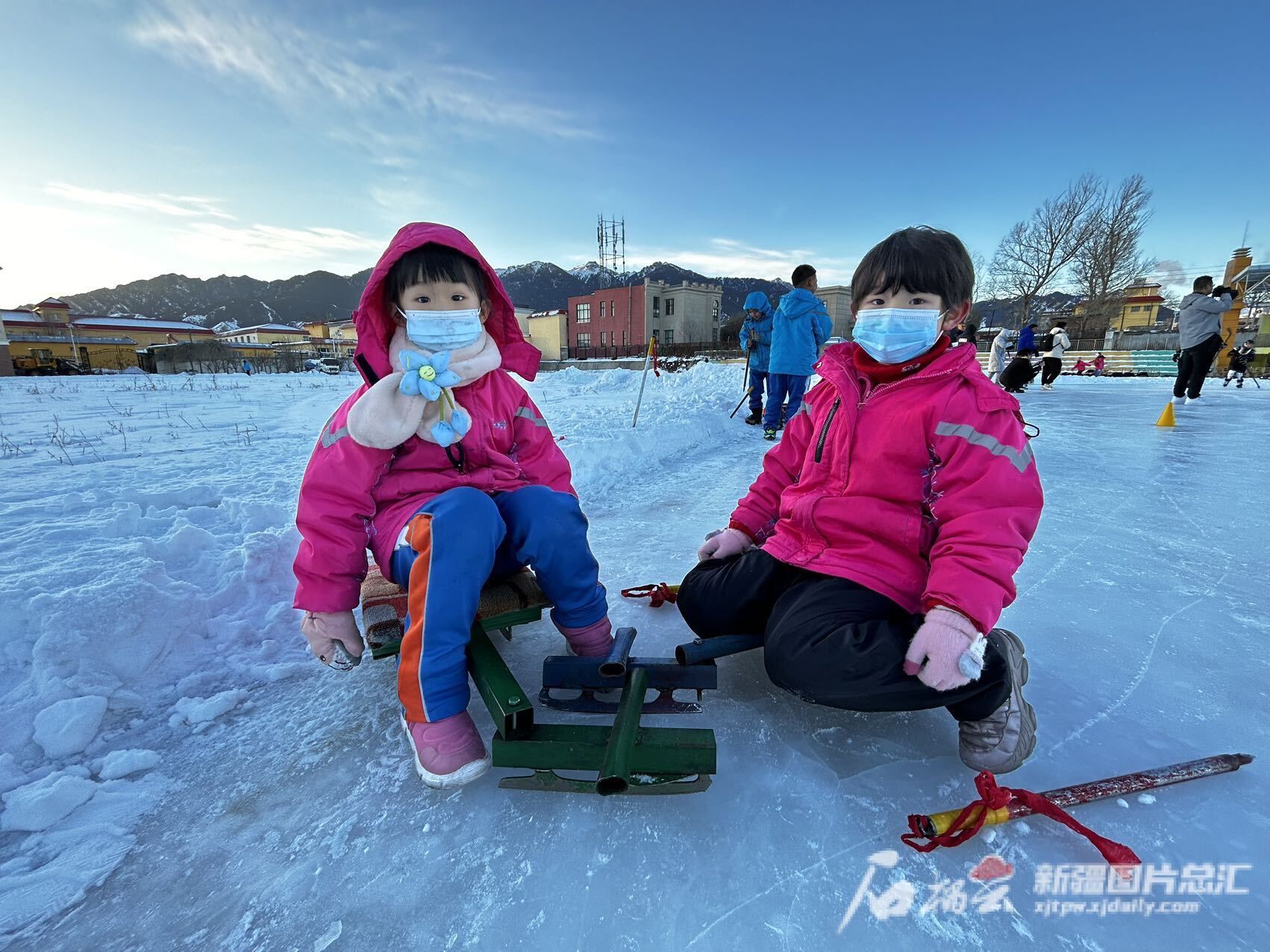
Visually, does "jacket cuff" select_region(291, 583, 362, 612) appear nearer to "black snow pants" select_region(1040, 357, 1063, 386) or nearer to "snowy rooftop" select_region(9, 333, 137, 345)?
"black snow pants" select_region(1040, 357, 1063, 386)

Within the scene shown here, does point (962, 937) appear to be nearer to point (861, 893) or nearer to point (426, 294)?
point (861, 893)

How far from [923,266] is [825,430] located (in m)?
0.53

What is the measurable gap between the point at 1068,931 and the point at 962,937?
0.20 metres

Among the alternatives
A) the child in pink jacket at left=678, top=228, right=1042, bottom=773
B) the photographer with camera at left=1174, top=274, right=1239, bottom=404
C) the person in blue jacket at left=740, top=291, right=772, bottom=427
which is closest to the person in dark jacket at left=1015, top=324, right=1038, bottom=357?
the photographer with camera at left=1174, top=274, right=1239, bottom=404

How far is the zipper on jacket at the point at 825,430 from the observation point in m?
1.72

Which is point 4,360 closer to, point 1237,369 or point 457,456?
point 457,456

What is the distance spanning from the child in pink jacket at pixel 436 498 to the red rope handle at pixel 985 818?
0.92 meters

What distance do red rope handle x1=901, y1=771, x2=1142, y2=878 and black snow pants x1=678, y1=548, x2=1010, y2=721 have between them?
0.18m

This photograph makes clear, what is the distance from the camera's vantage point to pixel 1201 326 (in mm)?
8258

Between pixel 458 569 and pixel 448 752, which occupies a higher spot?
pixel 458 569

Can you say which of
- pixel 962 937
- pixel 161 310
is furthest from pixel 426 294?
pixel 161 310

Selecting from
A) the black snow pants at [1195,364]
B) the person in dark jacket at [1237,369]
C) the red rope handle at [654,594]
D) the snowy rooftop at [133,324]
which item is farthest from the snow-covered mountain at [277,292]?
the red rope handle at [654,594]

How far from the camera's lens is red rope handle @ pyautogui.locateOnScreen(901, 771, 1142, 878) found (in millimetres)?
1087

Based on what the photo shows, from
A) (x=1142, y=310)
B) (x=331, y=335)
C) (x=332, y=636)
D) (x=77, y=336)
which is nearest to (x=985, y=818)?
(x=332, y=636)
